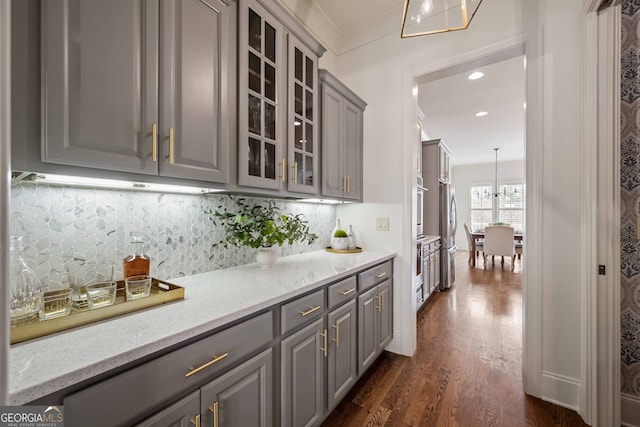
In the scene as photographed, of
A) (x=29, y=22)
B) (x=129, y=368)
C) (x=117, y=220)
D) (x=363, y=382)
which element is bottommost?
(x=363, y=382)

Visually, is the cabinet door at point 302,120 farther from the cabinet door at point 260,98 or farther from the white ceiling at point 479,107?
the white ceiling at point 479,107

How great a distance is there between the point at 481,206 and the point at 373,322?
8290 mm

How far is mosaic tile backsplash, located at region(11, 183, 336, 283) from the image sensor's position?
943mm

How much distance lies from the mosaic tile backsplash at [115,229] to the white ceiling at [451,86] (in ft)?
6.26

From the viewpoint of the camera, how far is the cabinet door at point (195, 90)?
105 cm

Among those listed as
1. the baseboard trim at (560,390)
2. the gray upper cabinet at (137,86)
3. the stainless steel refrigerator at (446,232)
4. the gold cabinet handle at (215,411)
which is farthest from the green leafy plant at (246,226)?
the stainless steel refrigerator at (446,232)

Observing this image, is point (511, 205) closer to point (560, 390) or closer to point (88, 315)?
point (560, 390)

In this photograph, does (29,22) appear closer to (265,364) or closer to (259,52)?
(259,52)

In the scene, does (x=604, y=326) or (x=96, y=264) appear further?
(x=604, y=326)

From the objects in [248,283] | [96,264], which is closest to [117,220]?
[96,264]

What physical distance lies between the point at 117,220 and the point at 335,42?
2630 millimetres

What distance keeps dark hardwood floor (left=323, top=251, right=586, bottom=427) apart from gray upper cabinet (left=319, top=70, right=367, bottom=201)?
1.50 metres

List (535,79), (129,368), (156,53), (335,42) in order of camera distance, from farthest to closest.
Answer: (335,42), (535,79), (156,53), (129,368)

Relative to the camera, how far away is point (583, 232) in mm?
1628
